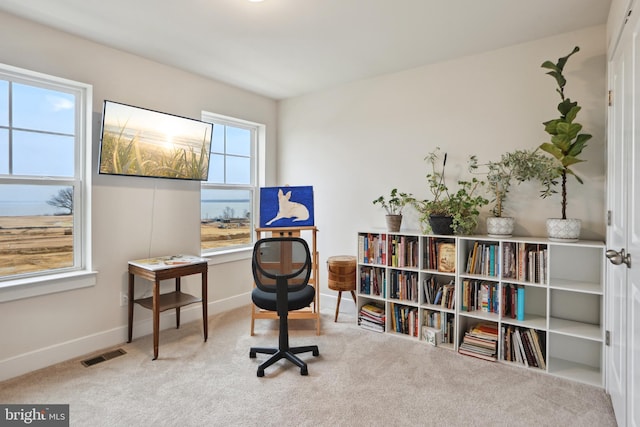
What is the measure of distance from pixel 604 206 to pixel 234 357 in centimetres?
303

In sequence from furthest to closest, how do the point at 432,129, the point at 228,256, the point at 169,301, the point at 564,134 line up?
the point at 228,256, the point at 432,129, the point at 169,301, the point at 564,134

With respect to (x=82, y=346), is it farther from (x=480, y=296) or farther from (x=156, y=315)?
(x=480, y=296)

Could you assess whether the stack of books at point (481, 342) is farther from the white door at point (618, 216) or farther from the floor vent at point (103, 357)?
the floor vent at point (103, 357)

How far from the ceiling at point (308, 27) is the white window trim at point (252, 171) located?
2.22ft

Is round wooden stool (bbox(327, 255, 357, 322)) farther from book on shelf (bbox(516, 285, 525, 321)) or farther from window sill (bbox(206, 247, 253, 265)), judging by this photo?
book on shelf (bbox(516, 285, 525, 321))

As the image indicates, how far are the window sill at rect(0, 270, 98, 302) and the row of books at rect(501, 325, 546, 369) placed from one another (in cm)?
334

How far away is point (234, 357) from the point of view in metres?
2.74

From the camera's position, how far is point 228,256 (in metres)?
3.89

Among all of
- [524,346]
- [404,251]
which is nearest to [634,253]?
[524,346]

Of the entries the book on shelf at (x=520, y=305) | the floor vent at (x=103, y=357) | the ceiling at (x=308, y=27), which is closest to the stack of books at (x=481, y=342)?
the book on shelf at (x=520, y=305)

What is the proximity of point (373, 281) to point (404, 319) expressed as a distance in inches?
17.7

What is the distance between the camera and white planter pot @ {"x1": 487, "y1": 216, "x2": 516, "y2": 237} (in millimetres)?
2748

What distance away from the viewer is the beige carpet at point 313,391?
199cm

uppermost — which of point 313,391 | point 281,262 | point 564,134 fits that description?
point 564,134
